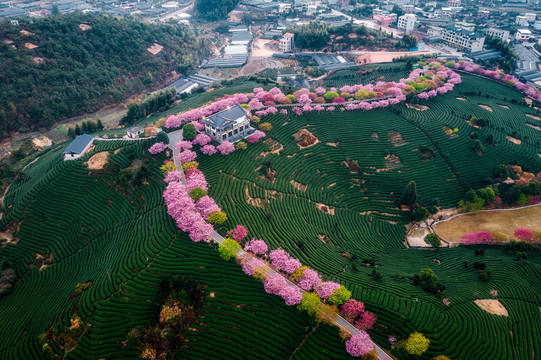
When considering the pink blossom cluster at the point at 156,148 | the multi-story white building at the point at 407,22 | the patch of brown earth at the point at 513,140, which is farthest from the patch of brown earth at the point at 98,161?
the multi-story white building at the point at 407,22

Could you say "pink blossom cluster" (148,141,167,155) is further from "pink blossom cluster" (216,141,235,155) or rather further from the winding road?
"pink blossom cluster" (216,141,235,155)

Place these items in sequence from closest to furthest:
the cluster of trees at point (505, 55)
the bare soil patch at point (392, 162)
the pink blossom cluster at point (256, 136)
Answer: the pink blossom cluster at point (256, 136) → the bare soil patch at point (392, 162) → the cluster of trees at point (505, 55)

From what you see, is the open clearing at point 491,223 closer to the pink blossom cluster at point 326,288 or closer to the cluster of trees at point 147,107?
the pink blossom cluster at point 326,288

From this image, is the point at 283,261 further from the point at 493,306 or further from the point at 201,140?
the point at 201,140

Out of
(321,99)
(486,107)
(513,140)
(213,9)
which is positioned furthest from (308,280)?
(213,9)

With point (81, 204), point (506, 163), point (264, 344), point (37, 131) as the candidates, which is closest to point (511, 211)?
point (506, 163)

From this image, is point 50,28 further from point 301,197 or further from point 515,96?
point 515,96

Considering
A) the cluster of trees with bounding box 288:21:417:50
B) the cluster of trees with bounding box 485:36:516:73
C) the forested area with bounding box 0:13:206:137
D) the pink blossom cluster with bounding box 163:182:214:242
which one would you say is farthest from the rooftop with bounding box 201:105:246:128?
the cluster of trees with bounding box 485:36:516:73
